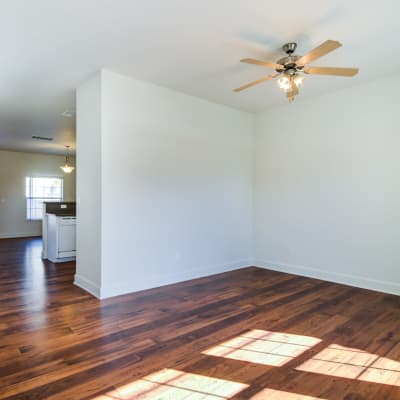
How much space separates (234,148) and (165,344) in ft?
11.1

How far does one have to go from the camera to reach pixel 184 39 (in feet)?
9.29

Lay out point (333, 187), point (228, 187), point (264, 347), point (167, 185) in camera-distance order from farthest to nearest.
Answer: point (228, 187) < point (333, 187) < point (167, 185) < point (264, 347)

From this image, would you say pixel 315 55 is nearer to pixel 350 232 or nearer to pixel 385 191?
pixel 385 191

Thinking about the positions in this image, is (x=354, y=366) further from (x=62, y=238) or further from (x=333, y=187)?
(x=62, y=238)

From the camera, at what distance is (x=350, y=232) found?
13.3 ft

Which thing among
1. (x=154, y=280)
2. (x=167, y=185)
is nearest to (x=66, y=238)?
(x=154, y=280)

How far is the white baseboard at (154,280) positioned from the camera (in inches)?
139

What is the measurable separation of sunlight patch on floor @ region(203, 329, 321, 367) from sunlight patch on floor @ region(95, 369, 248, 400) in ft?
1.08

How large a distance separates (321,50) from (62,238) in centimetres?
502

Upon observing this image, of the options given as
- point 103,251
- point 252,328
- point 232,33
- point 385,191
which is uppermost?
point 232,33

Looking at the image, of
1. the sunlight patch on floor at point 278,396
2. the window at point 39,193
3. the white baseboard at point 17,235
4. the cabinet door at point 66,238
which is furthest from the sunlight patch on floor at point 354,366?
the window at point 39,193

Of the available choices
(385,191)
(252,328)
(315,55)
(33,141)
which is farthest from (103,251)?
(33,141)

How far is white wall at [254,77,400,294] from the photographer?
375cm

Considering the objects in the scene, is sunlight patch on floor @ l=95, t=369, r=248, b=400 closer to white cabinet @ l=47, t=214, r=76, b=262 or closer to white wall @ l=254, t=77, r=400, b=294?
white wall @ l=254, t=77, r=400, b=294
